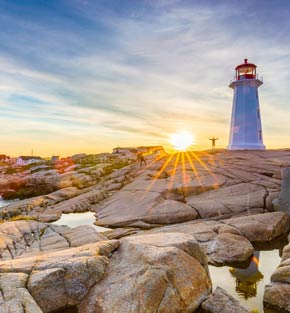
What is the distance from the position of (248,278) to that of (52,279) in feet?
26.4

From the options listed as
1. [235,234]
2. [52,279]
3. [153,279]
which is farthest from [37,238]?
[235,234]

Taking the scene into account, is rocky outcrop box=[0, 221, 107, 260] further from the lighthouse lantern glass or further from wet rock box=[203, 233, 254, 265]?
the lighthouse lantern glass

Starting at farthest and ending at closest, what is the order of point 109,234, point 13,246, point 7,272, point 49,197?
1. point 49,197
2. point 109,234
3. point 13,246
4. point 7,272

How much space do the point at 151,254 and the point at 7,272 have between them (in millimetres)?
4335

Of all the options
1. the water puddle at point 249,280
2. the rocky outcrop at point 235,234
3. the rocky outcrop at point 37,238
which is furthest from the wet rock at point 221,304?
the rocky outcrop at point 37,238

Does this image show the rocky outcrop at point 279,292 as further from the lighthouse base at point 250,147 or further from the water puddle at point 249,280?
the lighthouse base at point 250,147

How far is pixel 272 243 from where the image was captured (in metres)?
16.6

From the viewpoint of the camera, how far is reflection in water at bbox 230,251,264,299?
11.1m

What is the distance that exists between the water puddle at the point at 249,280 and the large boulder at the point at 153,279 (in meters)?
1.51

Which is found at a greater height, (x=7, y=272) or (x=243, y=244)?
(x=7, y=272)

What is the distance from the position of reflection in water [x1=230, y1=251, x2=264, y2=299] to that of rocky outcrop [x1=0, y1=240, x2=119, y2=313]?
5.43 m

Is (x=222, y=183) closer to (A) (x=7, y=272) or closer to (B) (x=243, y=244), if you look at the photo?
(B) (x=243, y=244)

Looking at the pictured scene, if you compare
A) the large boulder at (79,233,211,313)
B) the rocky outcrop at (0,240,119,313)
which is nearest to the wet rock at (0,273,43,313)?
the rocky outcrop at (0,240,119,313)

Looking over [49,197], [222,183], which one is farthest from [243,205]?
[49,197]
